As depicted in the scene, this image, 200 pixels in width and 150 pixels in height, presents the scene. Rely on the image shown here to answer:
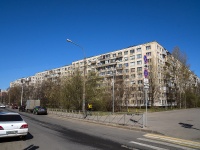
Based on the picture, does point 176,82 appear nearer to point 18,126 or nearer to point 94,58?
point 94,58

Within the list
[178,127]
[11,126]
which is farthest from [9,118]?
[178,127]

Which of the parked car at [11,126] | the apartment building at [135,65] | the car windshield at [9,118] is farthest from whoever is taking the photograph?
the apartment building at [135,65]

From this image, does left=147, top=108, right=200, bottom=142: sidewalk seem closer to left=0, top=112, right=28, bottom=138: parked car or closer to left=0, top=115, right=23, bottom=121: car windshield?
left=0, top=112, right=28, bottom=138: parked car

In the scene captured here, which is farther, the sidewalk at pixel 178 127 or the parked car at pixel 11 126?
the sidewalk at pixel 178 127

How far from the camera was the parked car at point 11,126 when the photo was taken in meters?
9.93

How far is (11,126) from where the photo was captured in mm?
10109

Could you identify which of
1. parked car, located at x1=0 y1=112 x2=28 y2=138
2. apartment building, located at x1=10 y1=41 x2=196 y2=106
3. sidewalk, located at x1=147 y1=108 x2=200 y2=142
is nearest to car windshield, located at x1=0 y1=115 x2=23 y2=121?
parked car, located at x1=0 y1=112 x2=28 y2=138

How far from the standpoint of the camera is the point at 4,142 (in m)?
10.1

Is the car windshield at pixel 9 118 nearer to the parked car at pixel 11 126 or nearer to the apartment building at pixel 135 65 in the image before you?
the parked car at pixel 11 126

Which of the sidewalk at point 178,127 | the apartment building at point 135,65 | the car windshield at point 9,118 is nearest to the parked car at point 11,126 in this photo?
the car windshield at point 9,118

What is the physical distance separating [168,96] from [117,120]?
52545 mm

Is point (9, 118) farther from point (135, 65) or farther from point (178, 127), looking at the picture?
point (135, 65)

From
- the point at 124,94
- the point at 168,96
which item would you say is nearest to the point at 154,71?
the point at 124,94

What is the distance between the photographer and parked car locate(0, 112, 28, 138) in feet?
32.6
